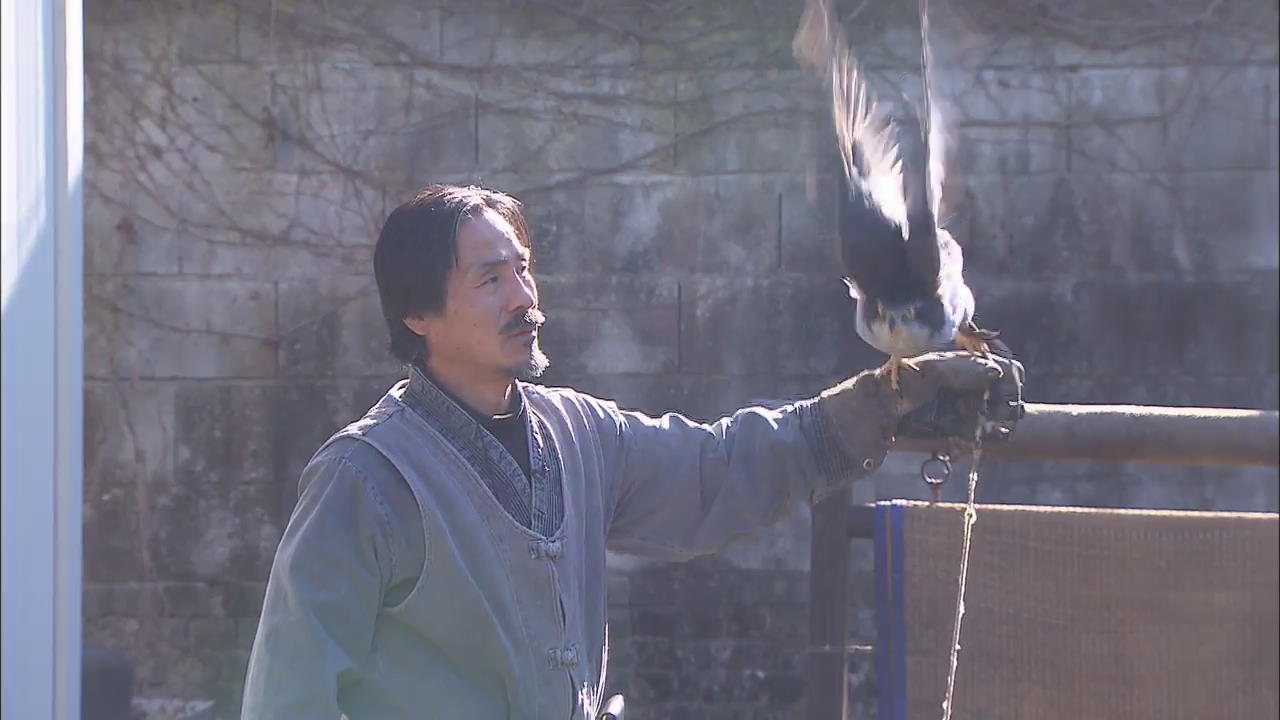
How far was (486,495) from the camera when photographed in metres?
1.71

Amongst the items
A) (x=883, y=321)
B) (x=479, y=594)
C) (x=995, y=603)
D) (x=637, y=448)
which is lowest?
(x=995, y=603)

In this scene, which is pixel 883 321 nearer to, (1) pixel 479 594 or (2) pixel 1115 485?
(1) pixel 479 594

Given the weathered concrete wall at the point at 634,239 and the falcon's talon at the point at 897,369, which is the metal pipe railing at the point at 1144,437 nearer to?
the falcon's talon at the point at 897,369

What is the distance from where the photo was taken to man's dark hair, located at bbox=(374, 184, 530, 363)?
1.77m

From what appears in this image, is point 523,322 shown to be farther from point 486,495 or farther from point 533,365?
point 486,495

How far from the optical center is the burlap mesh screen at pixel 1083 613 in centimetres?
225

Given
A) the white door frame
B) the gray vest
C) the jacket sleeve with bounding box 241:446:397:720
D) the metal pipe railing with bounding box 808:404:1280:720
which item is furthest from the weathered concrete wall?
the jacket sleeve with bounding box 241:446:397:720

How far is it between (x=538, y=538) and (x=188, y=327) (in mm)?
2681

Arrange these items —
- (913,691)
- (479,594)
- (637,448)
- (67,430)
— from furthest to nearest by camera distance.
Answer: (913,691), (637,448), (67,430), (479,594)

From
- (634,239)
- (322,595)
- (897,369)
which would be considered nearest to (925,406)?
(897,369)

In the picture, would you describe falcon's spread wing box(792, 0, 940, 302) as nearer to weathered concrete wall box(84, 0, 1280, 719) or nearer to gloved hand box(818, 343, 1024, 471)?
gloved hand box(818, 343, 1024, 471)

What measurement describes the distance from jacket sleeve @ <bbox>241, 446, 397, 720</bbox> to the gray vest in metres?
0.05

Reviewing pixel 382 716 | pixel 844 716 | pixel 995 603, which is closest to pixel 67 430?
pixel 382 716

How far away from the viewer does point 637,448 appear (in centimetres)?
201
